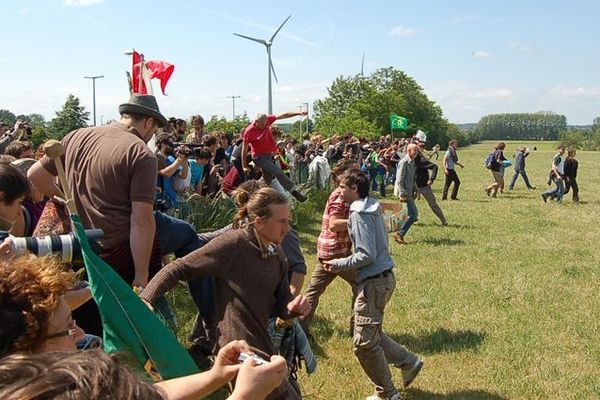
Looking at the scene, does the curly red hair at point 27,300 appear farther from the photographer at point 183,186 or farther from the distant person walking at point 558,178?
the distant person walking at point 558,178

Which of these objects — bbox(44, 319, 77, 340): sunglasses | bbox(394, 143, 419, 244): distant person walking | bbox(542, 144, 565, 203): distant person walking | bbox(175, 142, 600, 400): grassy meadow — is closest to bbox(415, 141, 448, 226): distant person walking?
bbox(175, 142, 600, 400): grassy meadow

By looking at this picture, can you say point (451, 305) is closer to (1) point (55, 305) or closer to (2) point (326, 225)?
(2) point (326, 225)

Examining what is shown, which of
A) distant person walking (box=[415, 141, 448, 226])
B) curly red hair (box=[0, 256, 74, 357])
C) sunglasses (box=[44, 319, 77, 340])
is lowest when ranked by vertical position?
distant person walking (box=[415, 141, 448, 226])

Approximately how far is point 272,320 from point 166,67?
5075 mm

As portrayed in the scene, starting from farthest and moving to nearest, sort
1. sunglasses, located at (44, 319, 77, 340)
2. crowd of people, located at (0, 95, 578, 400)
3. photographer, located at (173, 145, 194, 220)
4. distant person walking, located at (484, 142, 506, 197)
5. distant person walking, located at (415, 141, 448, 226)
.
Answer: distant person walking, located at (484, 142, 506, 197) < distant person walking, located at (415, 141, 448, 226) < photographer, located at (173, 145, 194, 220) < sunglasses, located at (44, 319, 77, 340) < crowd of people, located at (0, 95, 578, 400)

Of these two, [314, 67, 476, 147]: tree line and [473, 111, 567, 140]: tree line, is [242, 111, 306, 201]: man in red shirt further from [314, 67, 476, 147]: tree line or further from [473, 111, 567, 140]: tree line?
[473, 111, 567, 140]: tree line

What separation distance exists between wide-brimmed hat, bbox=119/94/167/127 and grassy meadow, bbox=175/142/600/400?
8.85ft

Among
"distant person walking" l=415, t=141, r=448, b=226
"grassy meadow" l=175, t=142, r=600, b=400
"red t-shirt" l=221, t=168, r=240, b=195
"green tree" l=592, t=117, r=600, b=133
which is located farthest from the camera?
"green tree" l=592, t=117, r=600, b=133

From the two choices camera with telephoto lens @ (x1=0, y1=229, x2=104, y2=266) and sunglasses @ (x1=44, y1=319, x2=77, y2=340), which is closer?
sunglasses @ (x1=44, y1=319, x2=77, y2=340)

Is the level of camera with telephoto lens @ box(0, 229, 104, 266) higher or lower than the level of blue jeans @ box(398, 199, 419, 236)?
higher

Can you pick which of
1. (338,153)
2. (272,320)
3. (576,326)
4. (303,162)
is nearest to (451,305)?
(576,326)

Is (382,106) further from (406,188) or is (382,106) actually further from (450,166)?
(406,188)

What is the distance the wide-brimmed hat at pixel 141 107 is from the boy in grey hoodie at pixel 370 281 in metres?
1.82

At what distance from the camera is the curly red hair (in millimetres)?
1622
